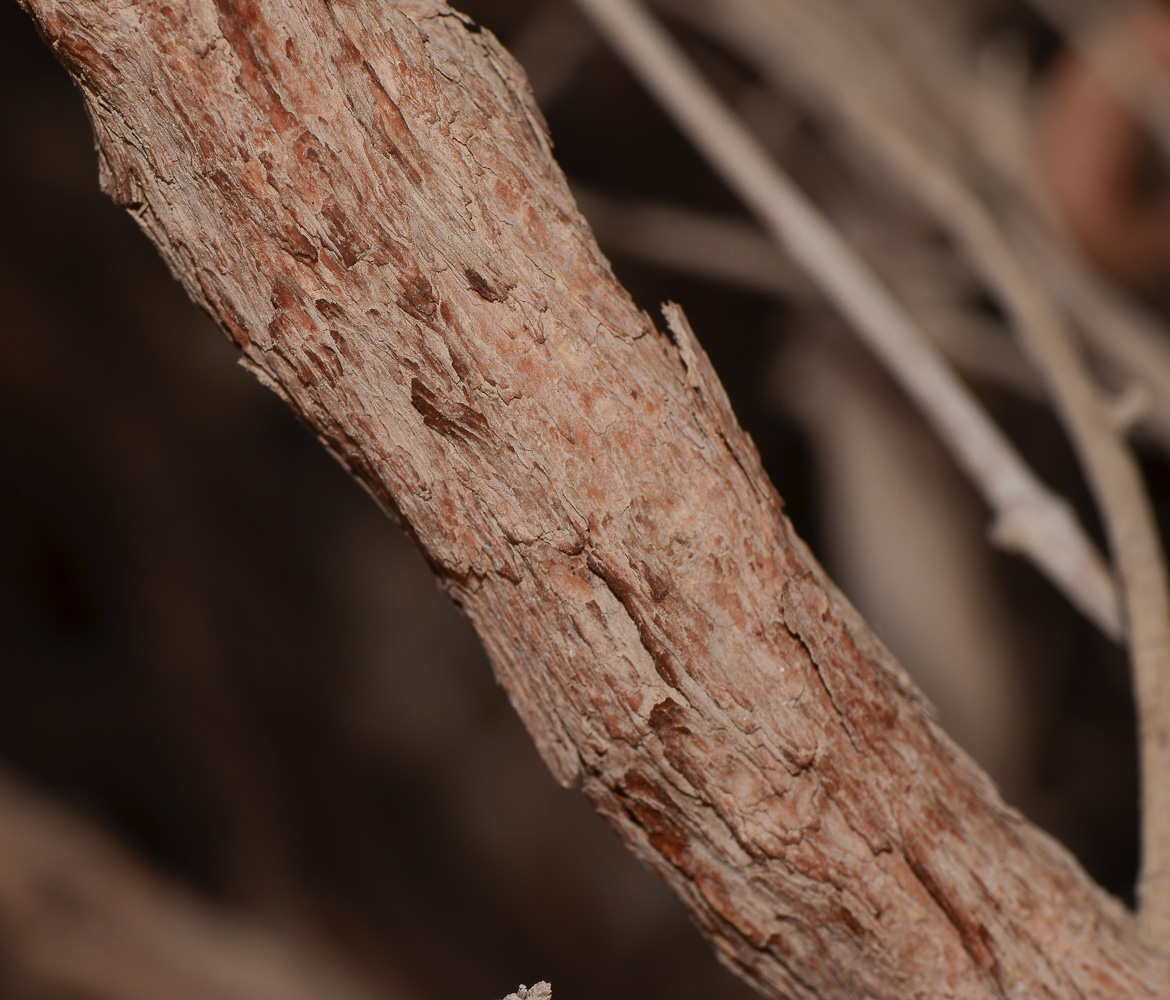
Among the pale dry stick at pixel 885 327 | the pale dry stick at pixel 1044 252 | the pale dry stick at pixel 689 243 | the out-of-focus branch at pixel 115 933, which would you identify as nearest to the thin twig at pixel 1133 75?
the pale dry stick at pixel 1044 252

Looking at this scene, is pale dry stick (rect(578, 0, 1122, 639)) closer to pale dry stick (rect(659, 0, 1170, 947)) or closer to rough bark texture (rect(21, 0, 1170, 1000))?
pale dry stick (rect(659, 0, 1170, 947))

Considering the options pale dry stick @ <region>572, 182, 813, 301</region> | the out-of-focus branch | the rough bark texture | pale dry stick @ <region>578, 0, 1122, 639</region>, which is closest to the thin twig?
pale dry stick @ <region>572, 182, 813, 301</region>

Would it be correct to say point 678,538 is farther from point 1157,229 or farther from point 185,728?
point 1157,229

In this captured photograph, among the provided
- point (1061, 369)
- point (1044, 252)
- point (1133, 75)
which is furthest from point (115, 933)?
point (1133, 75)

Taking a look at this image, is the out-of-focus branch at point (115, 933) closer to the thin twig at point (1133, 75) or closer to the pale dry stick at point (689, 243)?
the pale dry stick at point (689, 243)

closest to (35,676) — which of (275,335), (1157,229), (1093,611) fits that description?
(275,335)

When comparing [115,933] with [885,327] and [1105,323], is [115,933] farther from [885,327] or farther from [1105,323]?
[1105,323]
